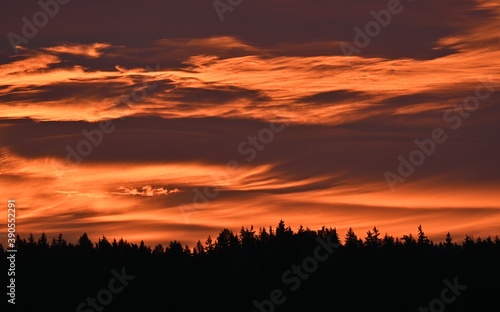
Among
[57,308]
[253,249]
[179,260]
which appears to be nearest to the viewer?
[57,308]

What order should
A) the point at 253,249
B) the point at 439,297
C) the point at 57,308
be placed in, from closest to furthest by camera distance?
the point at 57,308
the point at 439,297
the point at 253,249

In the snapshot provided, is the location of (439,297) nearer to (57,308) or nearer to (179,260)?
(179,260)

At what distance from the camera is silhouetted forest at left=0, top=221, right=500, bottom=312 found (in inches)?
5925

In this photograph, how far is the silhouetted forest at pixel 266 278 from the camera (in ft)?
494

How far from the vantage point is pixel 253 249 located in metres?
190

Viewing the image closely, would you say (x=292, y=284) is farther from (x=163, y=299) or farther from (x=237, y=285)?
(x=163, y=299)

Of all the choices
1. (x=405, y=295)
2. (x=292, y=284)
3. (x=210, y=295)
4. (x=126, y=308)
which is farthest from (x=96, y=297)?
(x=405, y=295)

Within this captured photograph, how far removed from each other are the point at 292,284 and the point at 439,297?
74.1 ft

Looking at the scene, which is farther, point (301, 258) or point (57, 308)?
point (301, 258)

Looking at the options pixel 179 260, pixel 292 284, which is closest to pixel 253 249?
pixel 179 260

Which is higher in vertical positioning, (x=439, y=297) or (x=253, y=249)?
(x=253, y=249)

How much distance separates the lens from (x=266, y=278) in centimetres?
15900

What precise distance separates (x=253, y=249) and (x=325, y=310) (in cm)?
3839

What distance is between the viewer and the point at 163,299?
150000mm
